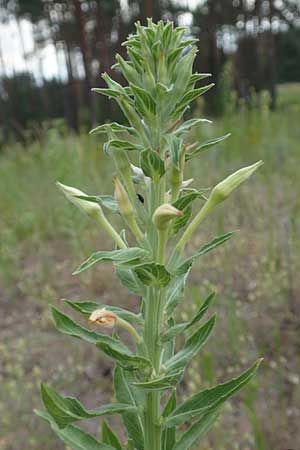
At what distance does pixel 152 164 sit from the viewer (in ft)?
3.06

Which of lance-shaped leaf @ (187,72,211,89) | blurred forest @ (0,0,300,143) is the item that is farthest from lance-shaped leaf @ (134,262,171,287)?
blurred forest @ (0,0,300,143)

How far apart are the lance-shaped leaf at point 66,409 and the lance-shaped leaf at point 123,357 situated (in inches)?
3.7

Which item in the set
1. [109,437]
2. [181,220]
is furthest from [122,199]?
[109,437]

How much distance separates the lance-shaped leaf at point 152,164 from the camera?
0.91m

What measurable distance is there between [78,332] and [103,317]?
11cm

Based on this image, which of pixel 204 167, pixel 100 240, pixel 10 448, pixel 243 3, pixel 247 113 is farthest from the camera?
pixel 243 3

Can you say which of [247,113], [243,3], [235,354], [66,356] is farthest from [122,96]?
[243,3]

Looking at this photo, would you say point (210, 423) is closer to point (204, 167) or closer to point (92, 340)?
point (92, 340)

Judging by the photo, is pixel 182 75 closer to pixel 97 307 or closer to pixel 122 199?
pixel 122 199

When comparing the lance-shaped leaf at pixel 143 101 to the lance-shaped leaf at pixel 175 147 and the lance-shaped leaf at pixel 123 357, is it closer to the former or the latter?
the lance-shaped leaf at pixel 175 147

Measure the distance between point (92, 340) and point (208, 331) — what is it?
23 centimetres

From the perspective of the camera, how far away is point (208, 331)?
1.03 metres

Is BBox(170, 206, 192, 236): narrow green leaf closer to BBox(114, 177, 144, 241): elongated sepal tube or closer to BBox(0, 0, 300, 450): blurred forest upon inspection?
BBox(114, 177, 144, 241): elongated sepal tube

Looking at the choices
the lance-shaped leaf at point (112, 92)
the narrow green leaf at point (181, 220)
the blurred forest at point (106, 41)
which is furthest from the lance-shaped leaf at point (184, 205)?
the blurred forest at point (106, 41)
